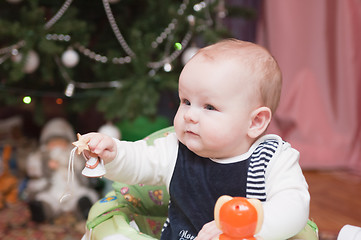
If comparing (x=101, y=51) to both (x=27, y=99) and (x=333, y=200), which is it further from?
(x=333, y=200)

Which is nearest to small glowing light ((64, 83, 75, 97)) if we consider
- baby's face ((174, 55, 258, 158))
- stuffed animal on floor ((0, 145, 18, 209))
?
stuffed animal on floor ((0, 145, 18, 209))

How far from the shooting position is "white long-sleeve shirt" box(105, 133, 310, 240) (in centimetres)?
78

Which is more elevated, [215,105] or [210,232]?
[215,105]

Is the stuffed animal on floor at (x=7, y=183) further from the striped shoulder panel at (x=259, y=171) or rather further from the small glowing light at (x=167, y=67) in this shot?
the striped shoulder panel at (x=259, y=171)

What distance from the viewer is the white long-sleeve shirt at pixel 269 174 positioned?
30.9 inches

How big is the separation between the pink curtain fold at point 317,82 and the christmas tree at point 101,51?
1.52 feet

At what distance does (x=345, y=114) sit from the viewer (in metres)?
2.32

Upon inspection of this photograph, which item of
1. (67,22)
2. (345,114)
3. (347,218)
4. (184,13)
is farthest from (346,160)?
(67,22)

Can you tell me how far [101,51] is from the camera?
1.92m

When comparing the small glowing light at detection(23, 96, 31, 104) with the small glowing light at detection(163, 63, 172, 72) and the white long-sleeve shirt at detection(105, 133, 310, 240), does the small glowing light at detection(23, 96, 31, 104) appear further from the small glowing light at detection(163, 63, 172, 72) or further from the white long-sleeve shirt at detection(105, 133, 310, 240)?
the white long-sleeve shirt at detection(105, 133, 310, 240)

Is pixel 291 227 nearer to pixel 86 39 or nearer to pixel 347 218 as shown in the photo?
pixel 347 218

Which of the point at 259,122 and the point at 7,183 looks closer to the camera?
the point at 259,122

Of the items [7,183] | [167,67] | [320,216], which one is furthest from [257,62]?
[7,183]

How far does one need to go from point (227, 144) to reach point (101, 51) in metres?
1.16
